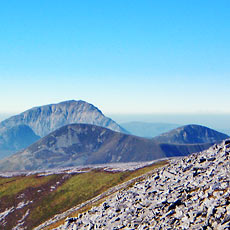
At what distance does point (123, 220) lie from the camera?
113 ft

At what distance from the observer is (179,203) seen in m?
32.8

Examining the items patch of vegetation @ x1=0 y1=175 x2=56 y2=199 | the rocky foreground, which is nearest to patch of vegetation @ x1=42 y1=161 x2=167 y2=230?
patch of vegetation @ x1=0 y1=175 x2=56 y2=199

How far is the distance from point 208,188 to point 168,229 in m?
8.45

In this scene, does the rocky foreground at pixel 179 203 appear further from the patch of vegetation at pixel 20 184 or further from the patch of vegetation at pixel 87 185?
the patch of vegetation at pixel 20 184

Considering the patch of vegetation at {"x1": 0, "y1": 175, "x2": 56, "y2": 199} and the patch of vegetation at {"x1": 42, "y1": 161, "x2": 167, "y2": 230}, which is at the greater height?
the patch of vegetation at {"x1": 42, "y1": 161, "x2": 167, "y2": 230}

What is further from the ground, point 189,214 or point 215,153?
point 215,153

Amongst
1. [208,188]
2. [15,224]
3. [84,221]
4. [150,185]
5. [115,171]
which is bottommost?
[15,224]

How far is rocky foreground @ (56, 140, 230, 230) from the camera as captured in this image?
2825 centimetres

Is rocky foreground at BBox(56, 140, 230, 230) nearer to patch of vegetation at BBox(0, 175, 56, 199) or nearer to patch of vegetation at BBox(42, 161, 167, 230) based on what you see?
patch of vegetation at BBox(42, 161, 167, 230)

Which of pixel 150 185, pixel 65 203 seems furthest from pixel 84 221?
pixel 65 203

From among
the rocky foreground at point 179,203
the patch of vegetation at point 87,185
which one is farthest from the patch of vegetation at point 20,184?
the rocky foreground at point 179,203

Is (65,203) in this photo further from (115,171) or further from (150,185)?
(150,185)

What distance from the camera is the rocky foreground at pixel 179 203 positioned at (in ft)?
92.7

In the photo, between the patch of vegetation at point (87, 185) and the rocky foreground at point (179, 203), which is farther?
the patch of vegetation at point (87, 185)
